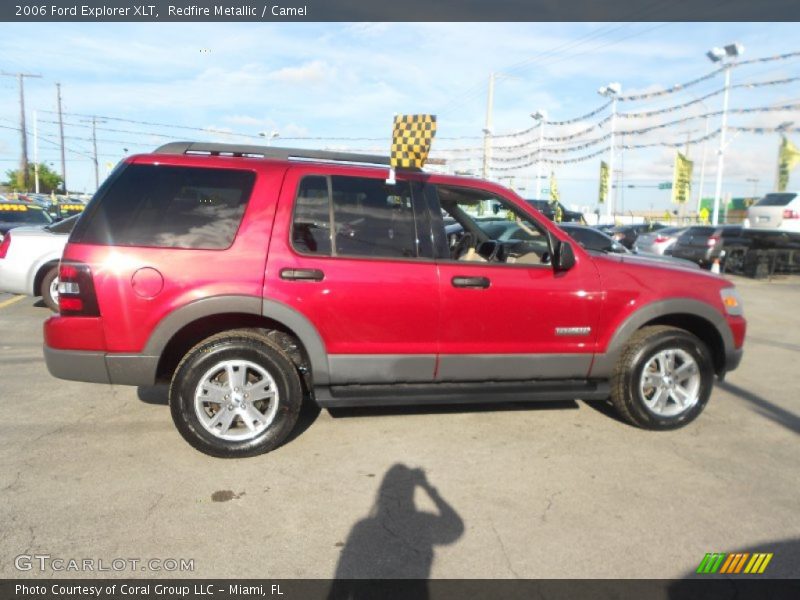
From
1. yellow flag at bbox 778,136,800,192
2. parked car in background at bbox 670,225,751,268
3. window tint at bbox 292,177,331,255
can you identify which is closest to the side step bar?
window tint at bbox 292,177,331,255

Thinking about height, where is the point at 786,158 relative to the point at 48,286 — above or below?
above

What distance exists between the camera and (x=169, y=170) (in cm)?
369

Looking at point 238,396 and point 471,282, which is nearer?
point 238,396

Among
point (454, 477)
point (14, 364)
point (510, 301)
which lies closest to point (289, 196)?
point (510, 301)

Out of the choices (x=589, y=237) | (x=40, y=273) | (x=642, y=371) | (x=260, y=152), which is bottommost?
(x=642, y=371)

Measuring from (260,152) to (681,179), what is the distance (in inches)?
1424

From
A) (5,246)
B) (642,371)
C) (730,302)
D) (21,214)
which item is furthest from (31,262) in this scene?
(730,302)

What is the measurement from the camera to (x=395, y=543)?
2822 millimetres

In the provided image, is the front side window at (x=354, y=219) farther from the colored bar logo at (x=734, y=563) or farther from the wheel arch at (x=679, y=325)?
the colored bar logo at (x=734, y=563)

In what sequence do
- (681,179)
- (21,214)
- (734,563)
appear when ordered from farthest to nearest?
(681,179)
(21,214)
(734,563)

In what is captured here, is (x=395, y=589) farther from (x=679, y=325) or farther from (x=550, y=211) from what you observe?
(x=550, y=211)

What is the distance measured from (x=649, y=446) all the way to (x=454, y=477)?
1.59 metres

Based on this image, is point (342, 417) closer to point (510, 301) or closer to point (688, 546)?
point (510, 301)

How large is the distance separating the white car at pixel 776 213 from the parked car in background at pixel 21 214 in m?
19.4
